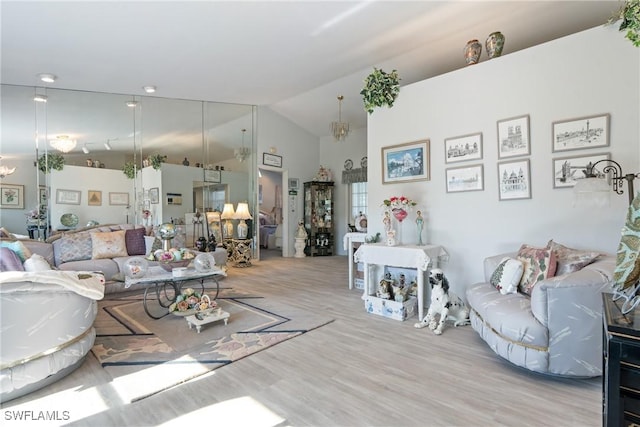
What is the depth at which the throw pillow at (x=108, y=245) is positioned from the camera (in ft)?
15.1

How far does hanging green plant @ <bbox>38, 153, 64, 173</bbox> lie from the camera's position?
5438 millimetres

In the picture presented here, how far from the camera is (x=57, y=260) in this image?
438 centimetres

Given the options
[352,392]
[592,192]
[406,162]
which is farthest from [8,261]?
[592,192]

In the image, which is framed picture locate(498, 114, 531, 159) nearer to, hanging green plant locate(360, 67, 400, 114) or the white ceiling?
the white ceiling

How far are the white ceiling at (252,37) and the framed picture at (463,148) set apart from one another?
4.61 ft

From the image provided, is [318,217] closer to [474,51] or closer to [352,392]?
[474,51]

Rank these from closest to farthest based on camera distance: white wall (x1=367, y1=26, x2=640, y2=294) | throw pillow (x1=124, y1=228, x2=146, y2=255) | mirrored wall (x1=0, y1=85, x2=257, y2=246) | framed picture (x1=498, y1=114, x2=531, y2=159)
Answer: white wall (x1=367, y1=26, x2=640, y2=294)
framed picture (x1=498, y1=114, x2=531, y2=159)
throw pillow (x1=124, y1=228, x2=146, y2=255)
mirrored wall (x1=0, y1=85, x2=257, y2=246)

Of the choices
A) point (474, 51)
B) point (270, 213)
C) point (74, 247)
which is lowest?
point (74, 247)

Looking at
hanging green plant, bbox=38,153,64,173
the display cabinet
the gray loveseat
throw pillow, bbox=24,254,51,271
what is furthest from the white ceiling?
the display cabinet

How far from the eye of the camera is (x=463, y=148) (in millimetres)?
3736

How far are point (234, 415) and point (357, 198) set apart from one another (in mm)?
7112

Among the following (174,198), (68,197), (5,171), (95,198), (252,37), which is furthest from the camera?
(174,198)
